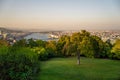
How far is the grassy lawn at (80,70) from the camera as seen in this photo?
4776 mm

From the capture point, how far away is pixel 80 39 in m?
6.21

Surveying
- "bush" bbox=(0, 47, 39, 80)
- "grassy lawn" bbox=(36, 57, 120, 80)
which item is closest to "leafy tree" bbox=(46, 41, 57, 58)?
"grassy lawn" bbox=(36, 57, 120, 80)

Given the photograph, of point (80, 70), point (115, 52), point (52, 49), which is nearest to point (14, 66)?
point (80, 70)

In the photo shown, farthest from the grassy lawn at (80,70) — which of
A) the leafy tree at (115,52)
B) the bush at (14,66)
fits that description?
the bush at (14,66)

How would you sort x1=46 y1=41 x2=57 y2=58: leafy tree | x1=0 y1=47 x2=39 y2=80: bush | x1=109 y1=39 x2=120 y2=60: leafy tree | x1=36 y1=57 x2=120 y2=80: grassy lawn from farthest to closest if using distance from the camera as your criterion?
x1=46 y1=41 x2=57 y2=58: leafy tree < x1=109 y1=39 x2=120 y2=60: leafy tree < x1=36 y1=57 x2=120 y2=80: grassy lawn < x1=0 y1=47 x2=39 y2=80: bush

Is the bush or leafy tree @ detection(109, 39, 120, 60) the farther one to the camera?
leafy tree @ detection(109, 39, 120, 60)

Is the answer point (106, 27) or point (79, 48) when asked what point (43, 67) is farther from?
point (106, 27)

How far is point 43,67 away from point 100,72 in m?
1.16

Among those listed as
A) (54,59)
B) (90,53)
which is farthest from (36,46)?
(90,53)

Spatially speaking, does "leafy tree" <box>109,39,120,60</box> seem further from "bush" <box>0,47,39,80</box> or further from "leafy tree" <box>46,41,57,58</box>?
"bush" <box>0,47,39,80</box>

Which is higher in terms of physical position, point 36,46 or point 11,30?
point 11,30

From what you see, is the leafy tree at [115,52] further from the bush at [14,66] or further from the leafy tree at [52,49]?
the bush at [14,66]

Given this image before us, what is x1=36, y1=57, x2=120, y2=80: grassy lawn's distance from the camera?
4.78 meters

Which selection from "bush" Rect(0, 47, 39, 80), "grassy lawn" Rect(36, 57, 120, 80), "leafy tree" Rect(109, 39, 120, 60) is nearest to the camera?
"bush" Rect(0, 47, 39, 80)
